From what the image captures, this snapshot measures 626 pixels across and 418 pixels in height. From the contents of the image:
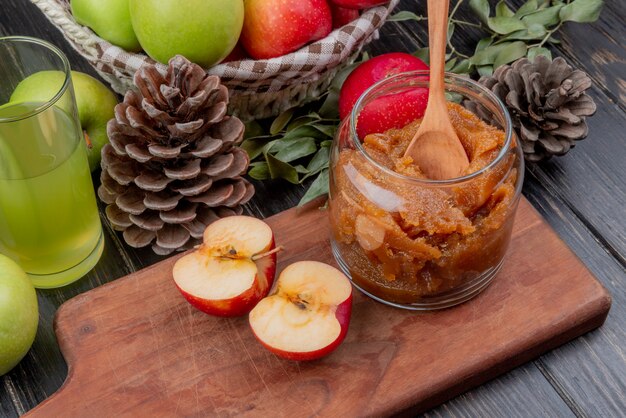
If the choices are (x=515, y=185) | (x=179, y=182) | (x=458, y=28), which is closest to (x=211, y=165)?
(x=179, y=182)

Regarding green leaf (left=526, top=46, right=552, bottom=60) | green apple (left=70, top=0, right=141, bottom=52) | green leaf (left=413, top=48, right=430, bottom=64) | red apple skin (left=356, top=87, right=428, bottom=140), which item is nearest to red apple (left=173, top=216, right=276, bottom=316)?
red apple skin (left=356, top=87, right=428, bottom=140)

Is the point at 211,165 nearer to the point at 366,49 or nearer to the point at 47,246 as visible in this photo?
the point at 47,246

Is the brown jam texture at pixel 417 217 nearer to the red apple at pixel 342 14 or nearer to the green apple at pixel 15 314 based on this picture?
the red apple at pixel 342 14

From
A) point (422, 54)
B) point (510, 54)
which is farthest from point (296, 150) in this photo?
point (510, 54)

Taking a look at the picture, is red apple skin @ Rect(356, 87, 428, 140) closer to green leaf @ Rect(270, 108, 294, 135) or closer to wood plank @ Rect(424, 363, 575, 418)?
green leaf @ Rect(270, 108, 294, 135)

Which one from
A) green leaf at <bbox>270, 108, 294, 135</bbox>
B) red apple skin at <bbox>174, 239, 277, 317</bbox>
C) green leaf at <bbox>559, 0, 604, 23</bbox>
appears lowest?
red apple skin at <bbox>174, 239, 277, 317</bbox>
